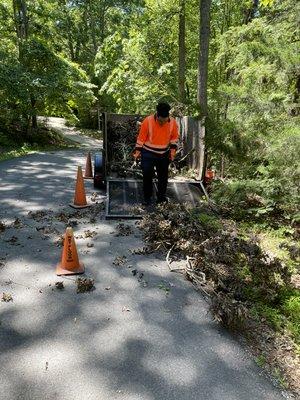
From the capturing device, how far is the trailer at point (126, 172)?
7.52 m

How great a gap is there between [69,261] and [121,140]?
5699 millimetres

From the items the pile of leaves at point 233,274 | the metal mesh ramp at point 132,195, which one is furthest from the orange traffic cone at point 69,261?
the metal mesh ramp at point 132,195

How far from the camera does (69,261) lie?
194 inches

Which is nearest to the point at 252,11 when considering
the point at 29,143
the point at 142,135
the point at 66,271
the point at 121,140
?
the point at 121,140

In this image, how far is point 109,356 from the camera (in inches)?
135

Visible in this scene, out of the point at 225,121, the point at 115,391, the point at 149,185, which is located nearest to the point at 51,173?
the point at 149,185

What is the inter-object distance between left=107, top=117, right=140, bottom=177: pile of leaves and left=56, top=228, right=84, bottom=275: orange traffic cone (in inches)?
199

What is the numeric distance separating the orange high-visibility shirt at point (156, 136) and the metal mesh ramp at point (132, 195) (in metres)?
1.06

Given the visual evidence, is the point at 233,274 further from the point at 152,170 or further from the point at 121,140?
the point at 121,140

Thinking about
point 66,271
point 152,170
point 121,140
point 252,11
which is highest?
point 252,11

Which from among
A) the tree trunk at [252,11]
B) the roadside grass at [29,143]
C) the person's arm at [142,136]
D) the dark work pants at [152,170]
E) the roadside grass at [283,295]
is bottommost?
the roadside grass at [283,295]

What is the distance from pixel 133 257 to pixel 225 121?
297 centimetres

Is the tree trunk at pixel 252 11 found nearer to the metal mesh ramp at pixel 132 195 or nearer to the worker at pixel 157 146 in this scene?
the metal mesh ramp at pixel 132 195

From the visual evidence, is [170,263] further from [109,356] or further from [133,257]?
[109,356]
